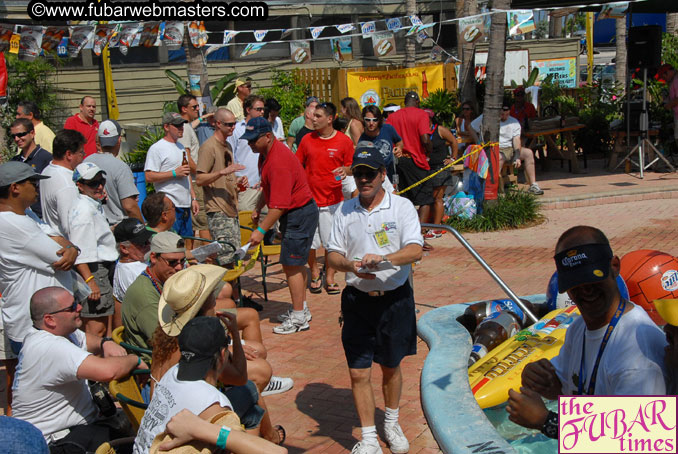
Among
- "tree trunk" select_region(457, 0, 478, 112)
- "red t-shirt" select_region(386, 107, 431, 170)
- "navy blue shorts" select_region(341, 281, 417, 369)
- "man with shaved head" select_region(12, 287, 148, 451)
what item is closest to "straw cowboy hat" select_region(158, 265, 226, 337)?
"man with shaved head" select_region(12, 287, 148, 451)

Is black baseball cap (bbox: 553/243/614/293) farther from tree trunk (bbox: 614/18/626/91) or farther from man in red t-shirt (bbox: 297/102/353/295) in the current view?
tree trunk (bbox: 614/18/626/91)

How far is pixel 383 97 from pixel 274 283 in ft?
38.7

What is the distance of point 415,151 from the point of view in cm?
1042

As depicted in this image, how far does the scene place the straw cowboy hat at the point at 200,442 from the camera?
3.04m

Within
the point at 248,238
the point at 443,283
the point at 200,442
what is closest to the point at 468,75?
the point at 443,283

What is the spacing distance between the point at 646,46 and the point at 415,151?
6.90m

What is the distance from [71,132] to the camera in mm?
6281

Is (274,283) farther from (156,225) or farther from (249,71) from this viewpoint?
(249,71)

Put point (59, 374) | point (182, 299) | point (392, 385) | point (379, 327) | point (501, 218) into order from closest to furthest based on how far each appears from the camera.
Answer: point (182, 299), point (59, 374), point (379, 327), point (392, 385), point (501, 218)

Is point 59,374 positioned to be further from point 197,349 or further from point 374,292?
point 374,292

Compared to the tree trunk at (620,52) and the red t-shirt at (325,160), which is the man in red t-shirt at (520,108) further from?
the tree trunk at (620,52)

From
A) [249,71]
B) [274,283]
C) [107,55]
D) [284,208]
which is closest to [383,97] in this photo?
[249,71]

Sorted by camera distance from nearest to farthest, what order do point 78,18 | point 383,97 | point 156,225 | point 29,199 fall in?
point 29,199 → point 156,225 → point 78,18 → point 383,97

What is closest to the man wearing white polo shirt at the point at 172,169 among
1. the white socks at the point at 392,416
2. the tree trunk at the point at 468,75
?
the white socks at the point at 392,416
